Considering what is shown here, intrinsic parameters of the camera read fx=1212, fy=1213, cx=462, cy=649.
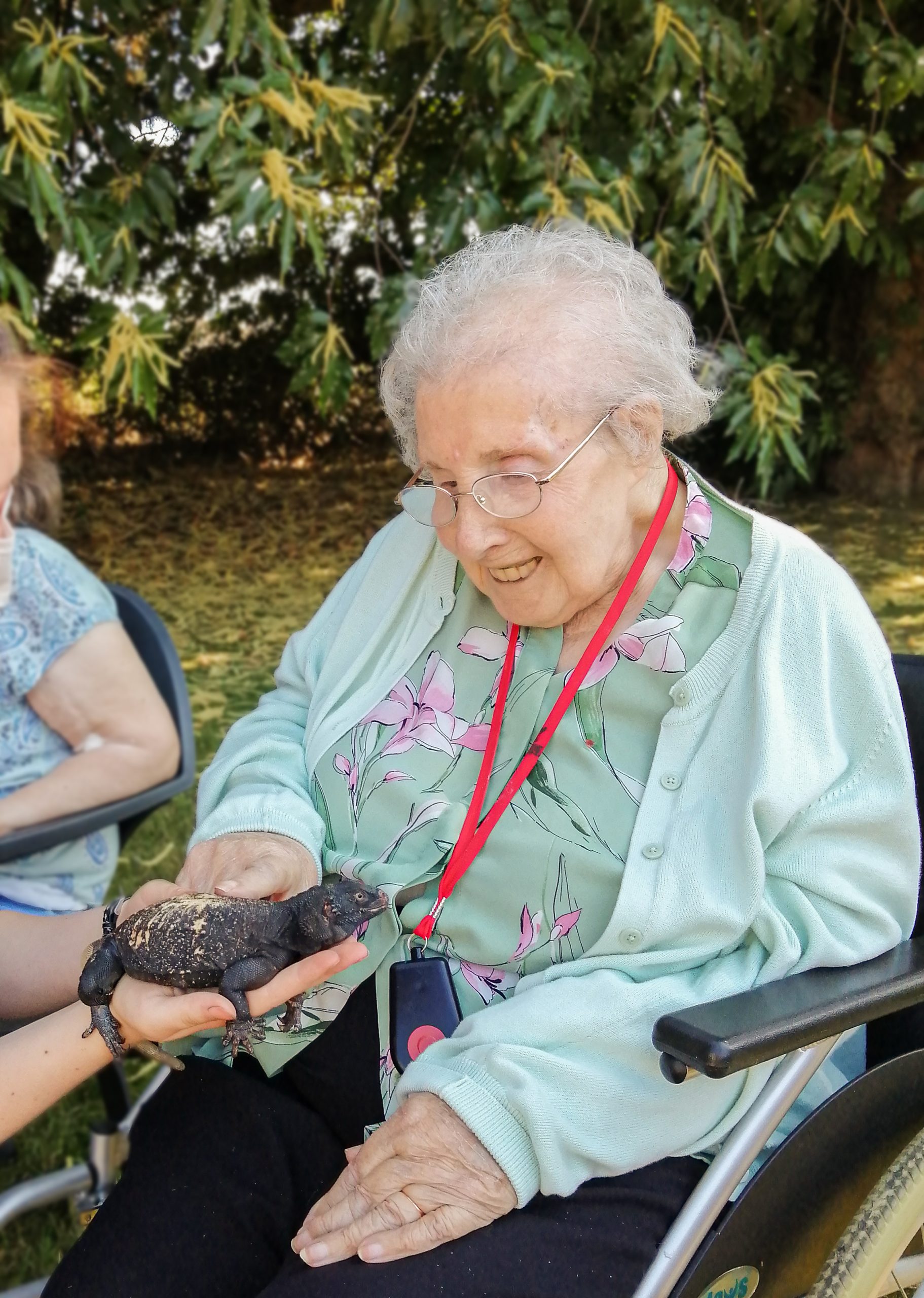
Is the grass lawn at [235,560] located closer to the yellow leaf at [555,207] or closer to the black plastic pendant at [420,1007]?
the black plastic pendant at [420,1007]

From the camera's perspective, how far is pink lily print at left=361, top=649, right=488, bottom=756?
1.76 metres

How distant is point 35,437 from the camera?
2.38 m

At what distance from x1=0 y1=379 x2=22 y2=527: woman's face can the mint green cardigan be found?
129 centimetres

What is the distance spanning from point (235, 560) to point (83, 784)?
5922mm

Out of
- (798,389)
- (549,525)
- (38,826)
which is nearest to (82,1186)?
(38,826)

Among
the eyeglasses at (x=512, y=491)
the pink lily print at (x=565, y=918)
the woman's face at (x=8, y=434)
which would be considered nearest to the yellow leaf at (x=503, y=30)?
the woman's face at (x=8, y=434)

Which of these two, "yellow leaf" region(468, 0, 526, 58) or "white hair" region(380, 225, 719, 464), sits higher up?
"yellow leaf" region(468, 0, 526, 58)

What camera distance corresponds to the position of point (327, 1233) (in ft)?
4.59

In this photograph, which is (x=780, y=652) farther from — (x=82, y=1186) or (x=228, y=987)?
(x=82, y=1186)

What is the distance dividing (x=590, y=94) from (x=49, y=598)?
350 cm

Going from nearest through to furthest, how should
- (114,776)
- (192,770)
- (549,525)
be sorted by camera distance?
(549,525) → (114,776) → (192,770)

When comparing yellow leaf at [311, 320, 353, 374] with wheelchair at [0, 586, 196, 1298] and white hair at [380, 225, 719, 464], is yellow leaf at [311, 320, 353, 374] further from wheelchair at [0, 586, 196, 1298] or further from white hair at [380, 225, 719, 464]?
white hair at [380, 225, 719, 464]

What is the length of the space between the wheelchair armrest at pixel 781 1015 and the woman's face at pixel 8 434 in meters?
1.52

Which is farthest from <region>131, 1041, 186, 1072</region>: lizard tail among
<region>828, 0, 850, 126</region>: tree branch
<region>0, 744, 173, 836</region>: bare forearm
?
<region>828, 0, 850, 126</region>: tree branch
